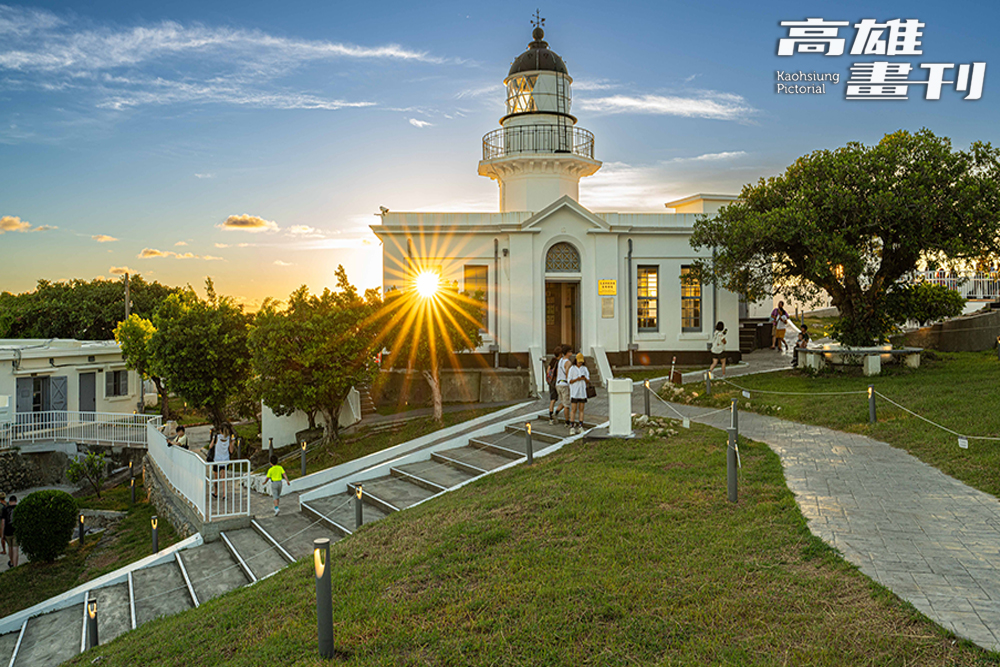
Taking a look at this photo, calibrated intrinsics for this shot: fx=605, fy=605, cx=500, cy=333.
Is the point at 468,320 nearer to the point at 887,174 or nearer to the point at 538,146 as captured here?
Answer: the point at 538,146

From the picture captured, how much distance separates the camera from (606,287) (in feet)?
68.1

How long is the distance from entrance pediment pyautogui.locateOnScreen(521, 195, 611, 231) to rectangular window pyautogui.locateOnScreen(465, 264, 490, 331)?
203 cm

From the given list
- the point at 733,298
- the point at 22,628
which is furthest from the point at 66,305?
the point at 733,298

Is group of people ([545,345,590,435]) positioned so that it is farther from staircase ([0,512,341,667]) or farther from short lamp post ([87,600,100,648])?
short lamp post ([87,600,100,648])

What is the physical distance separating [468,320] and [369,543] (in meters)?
10.6

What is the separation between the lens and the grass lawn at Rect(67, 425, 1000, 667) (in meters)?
4.33

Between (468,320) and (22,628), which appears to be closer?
(22,628)

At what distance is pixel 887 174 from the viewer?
15617 millimetres

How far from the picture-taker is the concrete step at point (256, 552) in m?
8.80

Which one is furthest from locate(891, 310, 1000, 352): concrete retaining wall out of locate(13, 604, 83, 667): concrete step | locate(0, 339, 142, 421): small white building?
locate(0, 339, 142, 421): small white building

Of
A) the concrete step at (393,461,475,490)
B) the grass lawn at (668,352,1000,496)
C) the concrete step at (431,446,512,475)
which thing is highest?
the grass lawn at (668,352,1000,496)

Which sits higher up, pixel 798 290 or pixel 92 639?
pixel 798 290

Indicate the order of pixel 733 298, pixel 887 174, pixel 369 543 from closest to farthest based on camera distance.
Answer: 1. pixel 369 543
2. pixel 887 174
3. pixel 733 298

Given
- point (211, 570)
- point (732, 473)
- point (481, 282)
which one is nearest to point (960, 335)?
point (481, 282)
